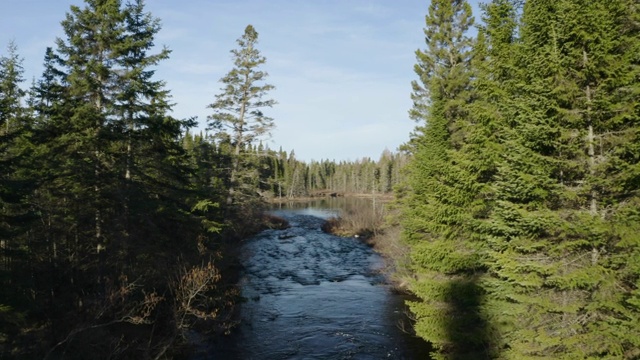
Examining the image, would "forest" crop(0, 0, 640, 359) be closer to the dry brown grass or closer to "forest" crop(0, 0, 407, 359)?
"forest" crop(0, 0, 407, 359)

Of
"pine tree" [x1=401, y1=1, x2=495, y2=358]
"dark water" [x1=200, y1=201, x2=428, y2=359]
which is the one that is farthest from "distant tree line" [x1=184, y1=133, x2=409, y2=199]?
"pine tree" [x1=401, y1=1, x2=495, y2=358]

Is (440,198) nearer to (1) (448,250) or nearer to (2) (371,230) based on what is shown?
(1) (448,250)

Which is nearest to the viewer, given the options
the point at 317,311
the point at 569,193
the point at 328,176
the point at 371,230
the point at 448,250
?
the point at 569,193

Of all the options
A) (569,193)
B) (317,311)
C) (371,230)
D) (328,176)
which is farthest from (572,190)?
(328,176)

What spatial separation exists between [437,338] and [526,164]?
6.90 meters

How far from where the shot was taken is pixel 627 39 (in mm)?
8602

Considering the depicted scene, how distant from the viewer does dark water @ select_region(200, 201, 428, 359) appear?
16250mm

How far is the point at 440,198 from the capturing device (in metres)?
15.0

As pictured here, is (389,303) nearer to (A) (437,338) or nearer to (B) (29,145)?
(A) (437,338)

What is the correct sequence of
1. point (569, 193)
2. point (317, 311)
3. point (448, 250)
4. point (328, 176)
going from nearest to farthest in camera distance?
point (569, 193) → point (448, 250) → point (317, 311) → point (328, 176)

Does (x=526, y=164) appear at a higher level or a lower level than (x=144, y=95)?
lower

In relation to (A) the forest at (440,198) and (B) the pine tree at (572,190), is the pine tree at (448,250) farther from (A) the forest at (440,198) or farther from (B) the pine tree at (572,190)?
(B) the pine tree at (572,190)

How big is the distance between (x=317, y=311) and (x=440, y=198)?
9.98 meters

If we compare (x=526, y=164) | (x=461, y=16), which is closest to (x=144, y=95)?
(x=526, y=164)
